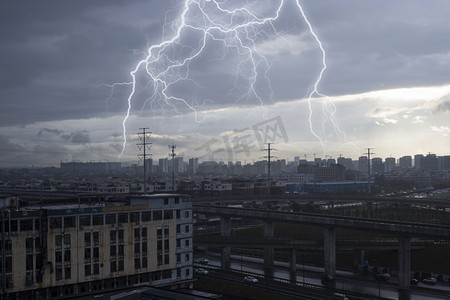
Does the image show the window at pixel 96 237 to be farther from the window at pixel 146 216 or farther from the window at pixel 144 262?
the window at pixel 144 262

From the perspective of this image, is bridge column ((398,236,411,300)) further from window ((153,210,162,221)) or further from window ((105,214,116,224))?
window ((105,214,116,224))

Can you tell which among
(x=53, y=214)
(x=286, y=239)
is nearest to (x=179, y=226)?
(x=53, y=214)

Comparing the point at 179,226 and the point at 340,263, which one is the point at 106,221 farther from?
the point at 340,263

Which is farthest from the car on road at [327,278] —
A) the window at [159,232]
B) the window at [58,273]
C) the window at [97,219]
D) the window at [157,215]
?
the window at [58,273]

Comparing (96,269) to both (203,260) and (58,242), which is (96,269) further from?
(203,260)

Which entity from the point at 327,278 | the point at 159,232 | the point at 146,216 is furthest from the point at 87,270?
the point at 327,278
